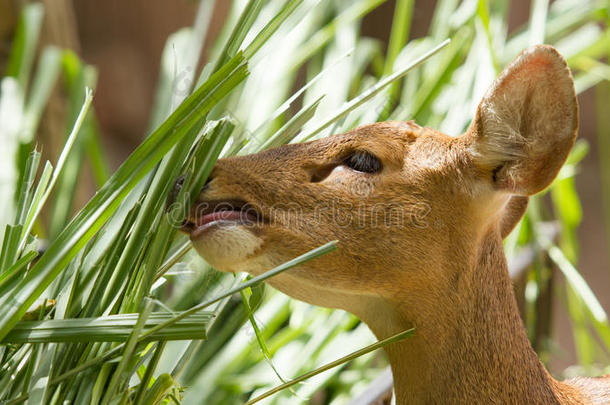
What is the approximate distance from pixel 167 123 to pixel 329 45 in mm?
1496

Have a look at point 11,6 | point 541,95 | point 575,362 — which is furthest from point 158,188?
point 575,362

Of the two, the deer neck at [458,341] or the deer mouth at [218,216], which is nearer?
the deer mouth at [218,216]

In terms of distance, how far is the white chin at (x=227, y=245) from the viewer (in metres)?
0.89

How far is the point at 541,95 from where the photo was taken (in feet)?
3.10

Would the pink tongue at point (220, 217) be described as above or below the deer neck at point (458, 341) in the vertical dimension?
above

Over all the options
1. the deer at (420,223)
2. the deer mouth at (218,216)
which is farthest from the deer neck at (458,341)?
the deer mouth at (218,216)

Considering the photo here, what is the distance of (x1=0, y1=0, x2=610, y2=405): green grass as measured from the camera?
86 centimetres

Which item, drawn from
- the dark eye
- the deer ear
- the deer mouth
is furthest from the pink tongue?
the deer ear

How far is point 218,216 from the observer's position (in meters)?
0.91

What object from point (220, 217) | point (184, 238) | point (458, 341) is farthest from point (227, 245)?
point (458, 341)

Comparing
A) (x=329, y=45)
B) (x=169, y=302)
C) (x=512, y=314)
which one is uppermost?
(x=329, y=45)

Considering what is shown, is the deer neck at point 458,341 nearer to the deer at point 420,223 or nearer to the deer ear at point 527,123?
the deer at point 420,223

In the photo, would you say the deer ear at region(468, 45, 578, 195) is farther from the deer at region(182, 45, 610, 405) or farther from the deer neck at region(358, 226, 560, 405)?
the deer neck at region(358, 226, 560, 405)

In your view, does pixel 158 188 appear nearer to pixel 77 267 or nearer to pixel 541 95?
pixel 77 267
